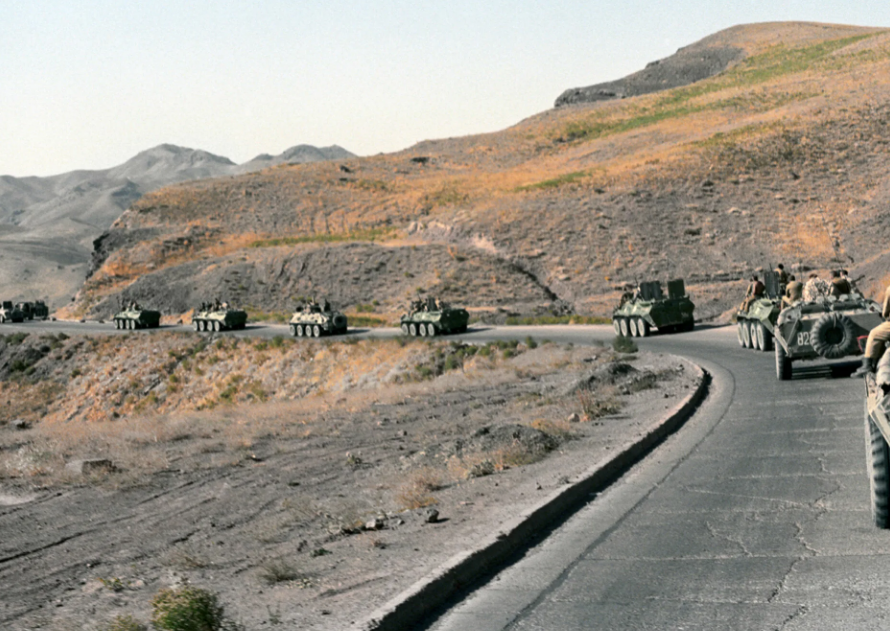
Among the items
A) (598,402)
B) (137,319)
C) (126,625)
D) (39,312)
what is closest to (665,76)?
(39,312)

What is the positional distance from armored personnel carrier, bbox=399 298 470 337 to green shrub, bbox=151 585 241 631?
114 feet

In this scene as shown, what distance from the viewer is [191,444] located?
67.8ft

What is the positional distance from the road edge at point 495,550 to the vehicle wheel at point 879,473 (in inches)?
113

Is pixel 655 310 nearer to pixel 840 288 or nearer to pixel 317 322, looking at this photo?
pixel 840 288

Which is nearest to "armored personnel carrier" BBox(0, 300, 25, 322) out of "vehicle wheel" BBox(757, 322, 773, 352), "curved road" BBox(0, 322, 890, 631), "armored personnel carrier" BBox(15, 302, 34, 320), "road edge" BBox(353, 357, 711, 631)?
"armored personnel carrier" BBox(15, 302, 34, 320)

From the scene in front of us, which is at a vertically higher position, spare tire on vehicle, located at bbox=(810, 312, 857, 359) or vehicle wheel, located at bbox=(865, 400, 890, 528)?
spare tire on vehicle, located at bbox=(810, 312, 857, 359)

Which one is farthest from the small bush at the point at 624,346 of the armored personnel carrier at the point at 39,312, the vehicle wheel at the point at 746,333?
the armored personnel carrier at the point at 39,312

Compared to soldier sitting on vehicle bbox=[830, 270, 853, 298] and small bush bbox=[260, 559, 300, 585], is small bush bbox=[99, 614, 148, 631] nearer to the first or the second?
small bush bbox=[260, 559, 300, 585]

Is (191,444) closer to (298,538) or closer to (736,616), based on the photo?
(298,538)

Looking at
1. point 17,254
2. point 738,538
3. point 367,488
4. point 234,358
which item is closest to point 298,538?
point 367,488

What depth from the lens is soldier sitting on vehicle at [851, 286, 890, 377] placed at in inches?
307

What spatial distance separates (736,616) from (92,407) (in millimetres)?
43070

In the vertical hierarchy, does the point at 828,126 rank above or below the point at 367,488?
above

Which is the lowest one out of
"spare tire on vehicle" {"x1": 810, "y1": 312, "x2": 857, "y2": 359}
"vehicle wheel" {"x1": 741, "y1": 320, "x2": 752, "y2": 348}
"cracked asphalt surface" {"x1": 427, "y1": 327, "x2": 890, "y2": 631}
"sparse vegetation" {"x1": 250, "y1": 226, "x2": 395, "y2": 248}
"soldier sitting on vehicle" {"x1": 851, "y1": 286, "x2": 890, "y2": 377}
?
"cracked asphalt surface" {"x1": 427, "y1": 327, "x2": 890, "y2": 631}
